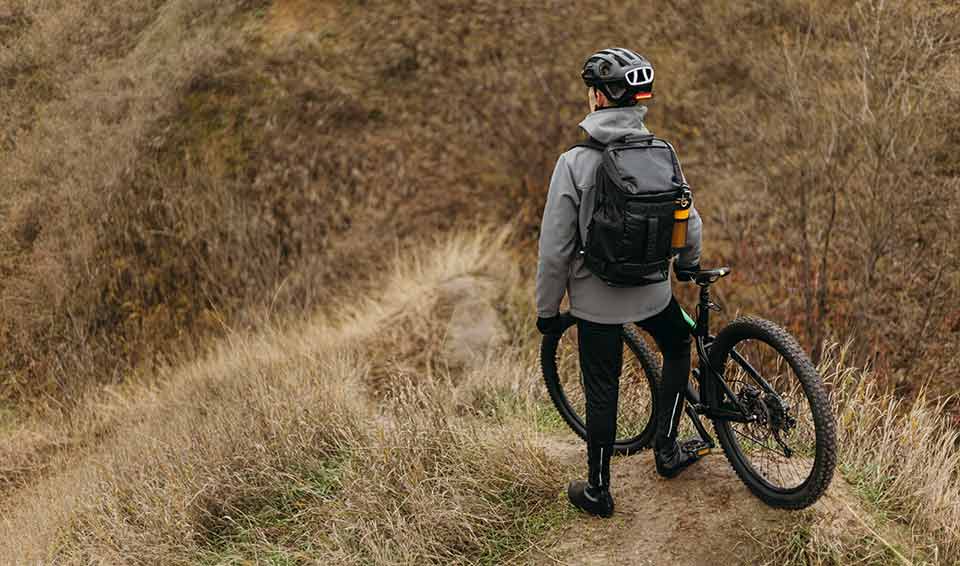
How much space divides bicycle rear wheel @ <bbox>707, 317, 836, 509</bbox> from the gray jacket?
1.38 ft

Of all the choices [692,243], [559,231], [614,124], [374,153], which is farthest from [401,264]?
[614,124]

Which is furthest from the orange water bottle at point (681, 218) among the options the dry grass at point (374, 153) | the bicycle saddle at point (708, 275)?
the dry grass at point (374, 153)

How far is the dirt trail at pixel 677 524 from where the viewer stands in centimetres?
374

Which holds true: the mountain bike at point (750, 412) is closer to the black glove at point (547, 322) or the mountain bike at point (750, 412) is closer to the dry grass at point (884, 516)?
the dry grass at point (884, 516)

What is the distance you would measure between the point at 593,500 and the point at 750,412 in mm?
938

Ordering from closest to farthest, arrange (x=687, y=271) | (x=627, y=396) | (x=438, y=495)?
(x=687, y=271), (x=438, y=495), (x=627, y=396)

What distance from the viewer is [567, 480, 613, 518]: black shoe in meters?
4.11

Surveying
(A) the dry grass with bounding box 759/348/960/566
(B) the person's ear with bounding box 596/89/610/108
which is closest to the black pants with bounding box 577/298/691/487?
(A) the dry grass with bounding box 759/348/960/566

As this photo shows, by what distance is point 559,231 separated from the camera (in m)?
3.59

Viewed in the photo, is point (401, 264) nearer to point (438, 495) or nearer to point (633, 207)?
point (438, 495)

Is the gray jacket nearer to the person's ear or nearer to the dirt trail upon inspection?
the person's ear

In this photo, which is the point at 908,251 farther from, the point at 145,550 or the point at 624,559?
the point at 145,550

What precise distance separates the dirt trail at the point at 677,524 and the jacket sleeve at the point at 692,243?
3.68 ft

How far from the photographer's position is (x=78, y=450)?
8.82m
